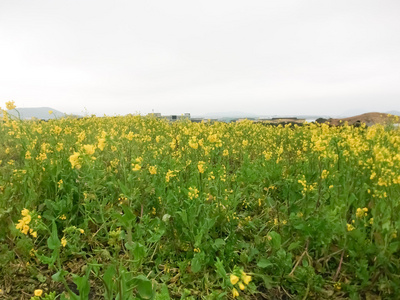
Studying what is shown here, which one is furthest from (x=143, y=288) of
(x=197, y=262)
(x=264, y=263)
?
(x=264, y=263)

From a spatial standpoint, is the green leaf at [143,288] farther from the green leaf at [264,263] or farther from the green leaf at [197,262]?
the green leaf at [264,263]

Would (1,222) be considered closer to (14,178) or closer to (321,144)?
(14,178)

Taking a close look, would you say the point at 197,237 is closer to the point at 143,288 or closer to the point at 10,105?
the point at 143,288

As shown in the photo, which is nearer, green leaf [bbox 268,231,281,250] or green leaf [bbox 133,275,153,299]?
green leaf [bbox 133,275,153,299]

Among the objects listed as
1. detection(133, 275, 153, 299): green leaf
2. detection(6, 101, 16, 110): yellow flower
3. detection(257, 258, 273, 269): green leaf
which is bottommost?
detection(257, 258, 273, 269): green leaf

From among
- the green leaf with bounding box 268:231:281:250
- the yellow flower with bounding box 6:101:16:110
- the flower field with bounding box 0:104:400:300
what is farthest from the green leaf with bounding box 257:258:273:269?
the yellow flower with bounding box 6:101:16:110

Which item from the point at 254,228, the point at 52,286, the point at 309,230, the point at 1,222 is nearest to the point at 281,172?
the point at 254,228

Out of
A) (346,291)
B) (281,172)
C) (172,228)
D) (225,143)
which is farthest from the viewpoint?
(225,143)

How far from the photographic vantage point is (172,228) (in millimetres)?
2285

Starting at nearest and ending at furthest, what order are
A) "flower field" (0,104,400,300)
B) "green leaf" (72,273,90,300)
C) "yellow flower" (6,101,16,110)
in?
"green leaf" (72,273,90,300) < "flower field" (0,104,400,300) < "yellow flower" (6,101,16,110)

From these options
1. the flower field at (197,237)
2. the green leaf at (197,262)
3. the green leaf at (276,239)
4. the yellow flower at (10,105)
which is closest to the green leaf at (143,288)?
the flower field at (197,237)

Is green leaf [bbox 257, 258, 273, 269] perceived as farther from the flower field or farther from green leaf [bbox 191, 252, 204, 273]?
green leaf [bbox 191, 252, 204, 273]

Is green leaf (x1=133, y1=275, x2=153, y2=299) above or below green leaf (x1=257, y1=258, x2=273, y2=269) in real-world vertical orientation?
above

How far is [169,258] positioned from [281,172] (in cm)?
192
